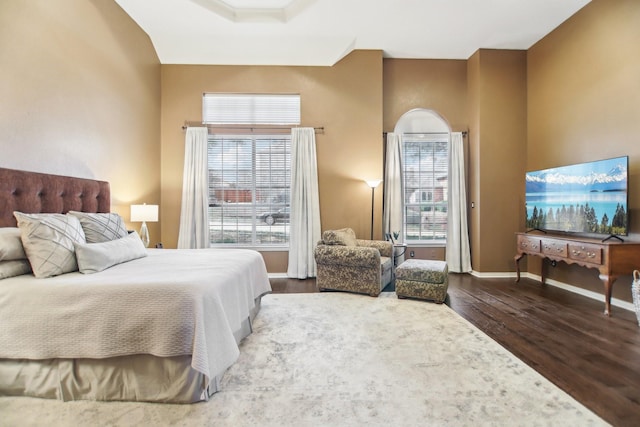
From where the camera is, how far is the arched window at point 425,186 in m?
5.55

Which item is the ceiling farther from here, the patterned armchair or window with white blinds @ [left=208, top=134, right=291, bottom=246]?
the patterned armchair

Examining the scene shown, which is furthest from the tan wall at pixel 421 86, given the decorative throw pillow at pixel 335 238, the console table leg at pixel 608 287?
the console table leg at pixel 608 287

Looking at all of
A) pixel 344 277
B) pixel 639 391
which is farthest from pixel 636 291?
pixel 344 277

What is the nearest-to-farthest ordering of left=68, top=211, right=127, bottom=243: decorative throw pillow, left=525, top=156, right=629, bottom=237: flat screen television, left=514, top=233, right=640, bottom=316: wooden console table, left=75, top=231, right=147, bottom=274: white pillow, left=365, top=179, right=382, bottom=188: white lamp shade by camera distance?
1. left=75, top=231, right=147, bottom=274: white pillow
2. left=68, top=211, right=127, bottom=243: decorative throw pillow
3. left=514, top=233, right=640, bottom=316: wooden console table
4. left=525, top=156, right=629, bottom=237: flat screen television
5. left=365, top=179, right=382, bottom=188: white lamp shade

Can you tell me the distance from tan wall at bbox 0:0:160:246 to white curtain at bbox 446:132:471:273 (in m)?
4.95

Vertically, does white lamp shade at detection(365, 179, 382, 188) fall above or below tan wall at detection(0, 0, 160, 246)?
below

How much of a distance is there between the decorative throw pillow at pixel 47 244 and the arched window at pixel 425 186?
4.79 meters

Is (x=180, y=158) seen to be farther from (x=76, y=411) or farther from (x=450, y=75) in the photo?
(x=450, y=75)

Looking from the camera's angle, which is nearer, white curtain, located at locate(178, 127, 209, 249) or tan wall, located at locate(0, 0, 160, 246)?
tan wall, located at locate(0, 0, 160, 246)

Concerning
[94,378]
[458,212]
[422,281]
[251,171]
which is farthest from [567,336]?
[251,171]

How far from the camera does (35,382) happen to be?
180 cm

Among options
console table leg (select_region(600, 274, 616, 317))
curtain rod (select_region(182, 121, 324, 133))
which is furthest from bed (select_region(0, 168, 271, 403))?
console table leg (select_region(600, 274, 616, 317))

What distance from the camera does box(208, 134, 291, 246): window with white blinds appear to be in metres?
5.07

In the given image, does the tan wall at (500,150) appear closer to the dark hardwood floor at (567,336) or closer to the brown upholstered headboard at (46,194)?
the dark hardwood floor at (567,336)
